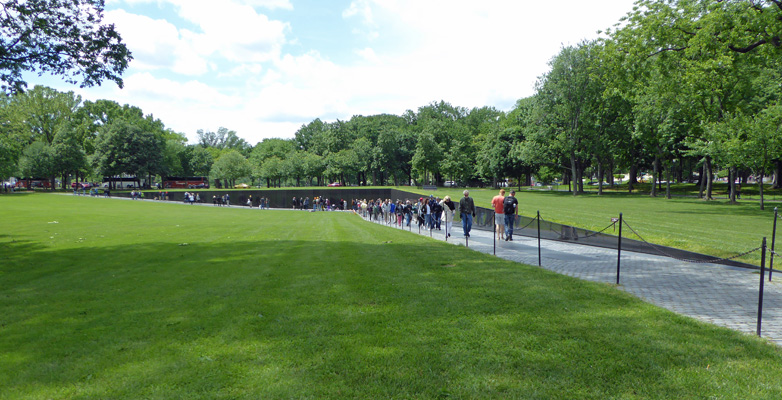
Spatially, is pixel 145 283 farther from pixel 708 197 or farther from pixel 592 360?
pixel 708 197

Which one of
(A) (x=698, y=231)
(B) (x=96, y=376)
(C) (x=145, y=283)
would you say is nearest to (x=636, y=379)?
(B) (x=96, y=376)

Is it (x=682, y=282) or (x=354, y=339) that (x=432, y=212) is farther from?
(x=354, y=339)

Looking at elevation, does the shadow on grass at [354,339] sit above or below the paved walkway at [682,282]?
above

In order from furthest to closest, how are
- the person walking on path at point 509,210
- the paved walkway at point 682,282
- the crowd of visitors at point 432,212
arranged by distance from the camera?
the crowd of visitors at point 432,212
the person walking on path at point 509,210
the paved walkway at point 682,282

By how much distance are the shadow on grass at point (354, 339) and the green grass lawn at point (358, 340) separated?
0.07 ft

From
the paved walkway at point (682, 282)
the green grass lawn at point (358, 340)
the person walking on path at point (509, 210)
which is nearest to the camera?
the green grass lawn at point (358, 340)

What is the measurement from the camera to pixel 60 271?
884 cm

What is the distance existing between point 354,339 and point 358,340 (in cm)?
6

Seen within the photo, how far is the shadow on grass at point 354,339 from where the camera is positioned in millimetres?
3705

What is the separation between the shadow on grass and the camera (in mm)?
3705

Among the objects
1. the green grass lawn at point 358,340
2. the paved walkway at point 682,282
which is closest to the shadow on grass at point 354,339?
the green grass lawn at point 358,340

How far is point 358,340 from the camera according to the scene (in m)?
4.63

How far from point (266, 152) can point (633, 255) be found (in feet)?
310

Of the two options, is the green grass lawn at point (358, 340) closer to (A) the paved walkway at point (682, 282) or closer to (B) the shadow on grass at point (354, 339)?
(B) the shadow on grass at point (354, 339)
